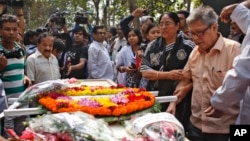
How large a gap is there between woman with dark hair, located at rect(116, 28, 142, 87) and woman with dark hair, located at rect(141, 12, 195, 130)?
1.21 meters

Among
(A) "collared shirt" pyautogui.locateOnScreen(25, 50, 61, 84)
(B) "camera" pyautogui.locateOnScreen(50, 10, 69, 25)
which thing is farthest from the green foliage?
(A) "collared shirt" pyautogui.locateOnScreen(25, 50, 61, 84)

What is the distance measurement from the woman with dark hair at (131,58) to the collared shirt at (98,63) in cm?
40

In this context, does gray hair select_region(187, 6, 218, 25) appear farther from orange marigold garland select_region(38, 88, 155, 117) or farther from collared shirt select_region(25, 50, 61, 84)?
collared shirt select_region(25, 50, 61, 84)

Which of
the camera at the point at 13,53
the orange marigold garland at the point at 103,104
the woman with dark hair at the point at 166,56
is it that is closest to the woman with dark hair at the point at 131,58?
the woman with dark hair at the point at 166,56

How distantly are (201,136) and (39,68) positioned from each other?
275 cm

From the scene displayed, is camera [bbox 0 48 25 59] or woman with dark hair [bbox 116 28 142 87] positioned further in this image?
woman with dark hair [bbox 116 28 142 87]

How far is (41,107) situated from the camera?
3.22 m

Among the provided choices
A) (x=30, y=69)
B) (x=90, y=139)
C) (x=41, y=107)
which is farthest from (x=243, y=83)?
(x=30, y=69)

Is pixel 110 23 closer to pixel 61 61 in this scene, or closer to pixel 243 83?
pixel 61 61

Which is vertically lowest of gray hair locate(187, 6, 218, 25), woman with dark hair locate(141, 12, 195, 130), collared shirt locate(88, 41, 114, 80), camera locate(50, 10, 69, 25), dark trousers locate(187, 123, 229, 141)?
dark trousers locate(187, 123, 229, 141)

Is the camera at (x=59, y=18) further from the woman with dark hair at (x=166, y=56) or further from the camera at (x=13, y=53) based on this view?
the woman with dark hair at (x=166, y=56)

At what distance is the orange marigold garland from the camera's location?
3.03m

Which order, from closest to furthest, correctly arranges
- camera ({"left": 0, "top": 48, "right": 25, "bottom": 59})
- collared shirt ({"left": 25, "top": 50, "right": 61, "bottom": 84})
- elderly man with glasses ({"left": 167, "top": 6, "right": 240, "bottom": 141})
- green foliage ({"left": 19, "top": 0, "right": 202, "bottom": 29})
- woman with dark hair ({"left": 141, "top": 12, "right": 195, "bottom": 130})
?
elderly man with glasses ({"left": 167, "top": 6, "right": 240, "bottom": 141})
woman with dark hair ({"left": 141, "top": 12, "right": 195, "bottom": 130})
camera ({"left": 0, "top": 48, "right": 25, "bottom": 59})
collared shirt ({"left": 25, "top": 50, "right": 61, "bottom": 84})
green foliage ({"left": 19, "top": 0, "right": 202, "bottom": 29})

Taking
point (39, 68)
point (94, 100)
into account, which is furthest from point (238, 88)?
point (39, 68)
